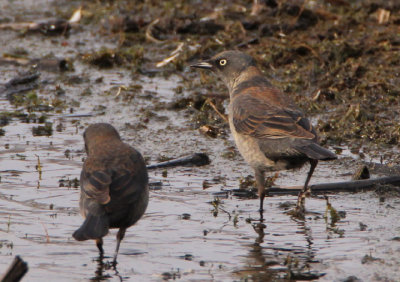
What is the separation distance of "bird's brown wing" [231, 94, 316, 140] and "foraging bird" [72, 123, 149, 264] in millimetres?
1451

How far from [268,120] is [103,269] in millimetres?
2381

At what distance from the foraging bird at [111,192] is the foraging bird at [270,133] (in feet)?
4.76

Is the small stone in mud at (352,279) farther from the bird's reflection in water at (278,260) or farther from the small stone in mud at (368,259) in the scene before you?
the small stone in mud at (368,259)

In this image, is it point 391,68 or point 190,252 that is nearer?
point 190,252

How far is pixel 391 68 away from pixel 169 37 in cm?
415

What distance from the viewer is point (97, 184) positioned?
20.5 ft

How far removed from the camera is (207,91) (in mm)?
11758

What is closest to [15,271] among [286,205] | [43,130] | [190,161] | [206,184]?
[286,205]

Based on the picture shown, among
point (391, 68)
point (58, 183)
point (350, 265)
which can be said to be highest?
point (391, 68)

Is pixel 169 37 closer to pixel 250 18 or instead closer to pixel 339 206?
pixel 250 18

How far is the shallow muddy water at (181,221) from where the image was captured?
6.24 metres

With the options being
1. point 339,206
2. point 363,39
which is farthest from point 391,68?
point 339,206

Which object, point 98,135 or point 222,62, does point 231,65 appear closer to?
point 222,62

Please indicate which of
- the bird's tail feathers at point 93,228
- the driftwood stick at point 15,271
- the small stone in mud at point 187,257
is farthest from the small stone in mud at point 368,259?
the driftwood stick at point 15,271
